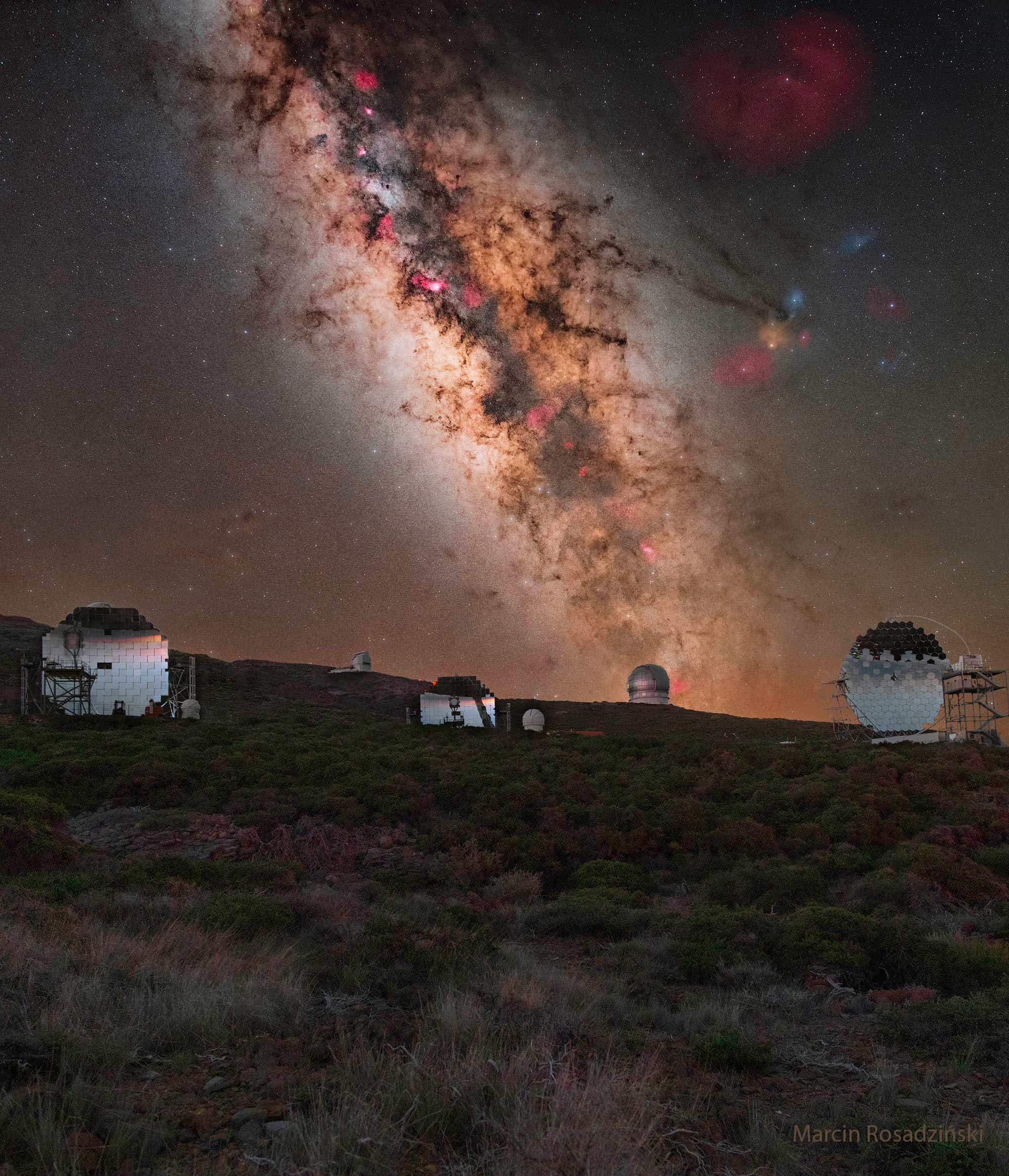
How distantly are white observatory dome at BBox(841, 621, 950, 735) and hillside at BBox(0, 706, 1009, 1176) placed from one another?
13.6m

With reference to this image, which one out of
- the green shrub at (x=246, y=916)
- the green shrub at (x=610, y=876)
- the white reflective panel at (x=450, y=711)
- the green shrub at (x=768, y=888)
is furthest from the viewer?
the white reflective panel at (x=450, y=711)

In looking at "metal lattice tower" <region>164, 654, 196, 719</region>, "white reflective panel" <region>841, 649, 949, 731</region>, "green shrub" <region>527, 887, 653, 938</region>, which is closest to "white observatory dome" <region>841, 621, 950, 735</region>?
"white reflective panel" <region>841, 649, 949, 731</region>

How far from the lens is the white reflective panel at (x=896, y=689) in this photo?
125ft

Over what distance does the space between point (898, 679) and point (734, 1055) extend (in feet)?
118

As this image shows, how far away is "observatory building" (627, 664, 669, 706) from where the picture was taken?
62.9 metres

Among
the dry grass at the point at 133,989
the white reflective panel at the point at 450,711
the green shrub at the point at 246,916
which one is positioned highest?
the white reflective panel at the point at 450,711

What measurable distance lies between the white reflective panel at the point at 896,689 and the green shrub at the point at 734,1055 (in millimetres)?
35098

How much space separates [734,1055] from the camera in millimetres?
6836

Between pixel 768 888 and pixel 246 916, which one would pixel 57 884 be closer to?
pixel 246 916

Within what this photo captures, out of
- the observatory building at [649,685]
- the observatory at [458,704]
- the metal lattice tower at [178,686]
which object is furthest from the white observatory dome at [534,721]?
the metal lattice tower at [178,686]

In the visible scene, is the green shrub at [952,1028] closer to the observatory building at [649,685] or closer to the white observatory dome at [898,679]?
the white observatory dome at [898,679]

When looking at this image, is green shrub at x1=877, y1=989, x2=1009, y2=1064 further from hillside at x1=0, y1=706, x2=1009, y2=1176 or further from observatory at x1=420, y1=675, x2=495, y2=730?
observatory at x1=420, y1=675, x2=495, y2=730

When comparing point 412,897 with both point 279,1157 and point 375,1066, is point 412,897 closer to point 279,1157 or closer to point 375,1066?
point 375,1066

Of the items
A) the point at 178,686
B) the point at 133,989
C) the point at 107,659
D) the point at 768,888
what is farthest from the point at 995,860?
the point at 178,686
